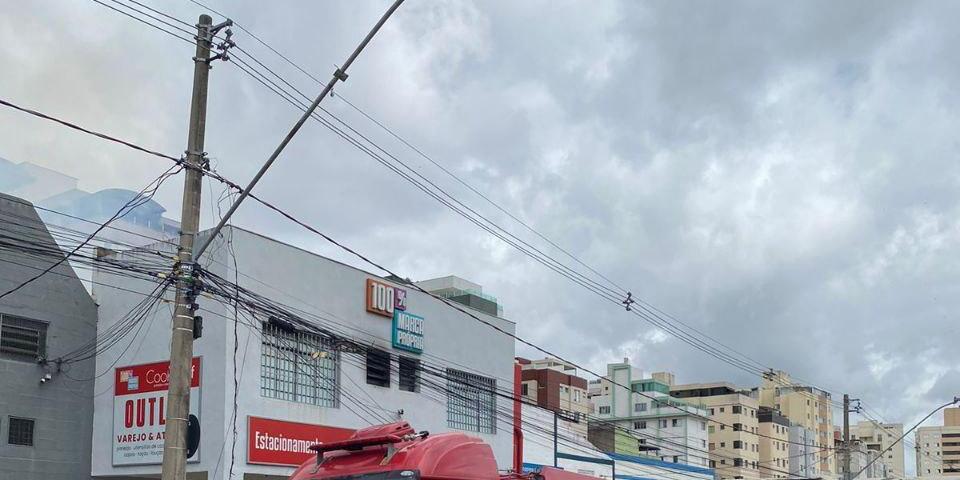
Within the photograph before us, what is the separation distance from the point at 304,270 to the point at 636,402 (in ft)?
328

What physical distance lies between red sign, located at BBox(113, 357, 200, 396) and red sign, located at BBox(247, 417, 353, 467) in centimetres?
183

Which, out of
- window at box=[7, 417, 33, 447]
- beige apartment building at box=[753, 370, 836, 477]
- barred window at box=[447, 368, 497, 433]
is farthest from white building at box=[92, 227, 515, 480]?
beige apartment building at box=[753, 370, 836, 477]

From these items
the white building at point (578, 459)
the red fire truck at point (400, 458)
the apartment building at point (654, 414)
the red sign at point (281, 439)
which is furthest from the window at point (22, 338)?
the apartment building at point (654, 414)

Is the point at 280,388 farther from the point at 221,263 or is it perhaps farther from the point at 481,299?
the point at 481,299

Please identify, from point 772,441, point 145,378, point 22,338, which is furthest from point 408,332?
point 772,441

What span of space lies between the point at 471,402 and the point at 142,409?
10906 mm

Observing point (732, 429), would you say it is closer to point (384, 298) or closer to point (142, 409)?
point (384, 298)

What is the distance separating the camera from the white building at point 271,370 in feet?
86.3

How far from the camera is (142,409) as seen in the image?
2738cm

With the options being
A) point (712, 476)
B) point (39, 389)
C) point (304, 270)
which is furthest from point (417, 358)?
point (712, 476)

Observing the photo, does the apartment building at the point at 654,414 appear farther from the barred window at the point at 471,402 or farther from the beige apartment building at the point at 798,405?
the barred window at the point at 471,402

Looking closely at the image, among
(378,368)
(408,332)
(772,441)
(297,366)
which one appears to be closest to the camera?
(297,366)

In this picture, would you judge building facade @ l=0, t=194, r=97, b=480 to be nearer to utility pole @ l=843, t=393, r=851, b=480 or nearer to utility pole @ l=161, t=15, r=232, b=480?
utility pole @ l=161, t=15, r=232, b=480

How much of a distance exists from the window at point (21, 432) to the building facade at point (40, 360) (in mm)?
24
